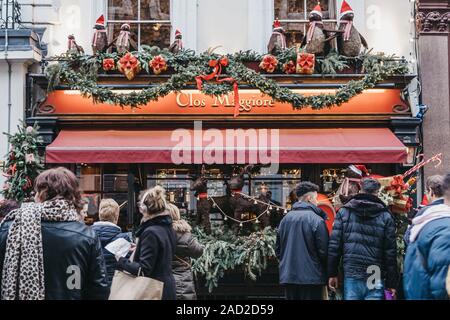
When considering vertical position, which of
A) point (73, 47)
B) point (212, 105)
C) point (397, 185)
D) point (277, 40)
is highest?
point (277, 40)

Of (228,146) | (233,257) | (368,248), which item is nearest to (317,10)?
(228,146)

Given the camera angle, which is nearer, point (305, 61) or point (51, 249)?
point (51, 249)

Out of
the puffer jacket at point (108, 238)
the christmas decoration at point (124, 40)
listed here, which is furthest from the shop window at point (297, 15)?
the puffer jacket at point (108, 238)

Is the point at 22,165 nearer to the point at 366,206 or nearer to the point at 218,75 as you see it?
the point at 218,75

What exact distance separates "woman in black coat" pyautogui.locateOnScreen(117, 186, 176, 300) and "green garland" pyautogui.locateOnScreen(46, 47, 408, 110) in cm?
488

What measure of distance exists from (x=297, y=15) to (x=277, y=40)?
39.1 inches

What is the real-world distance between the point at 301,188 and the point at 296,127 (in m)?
3.95

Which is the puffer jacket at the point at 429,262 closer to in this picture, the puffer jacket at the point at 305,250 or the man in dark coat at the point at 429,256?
the man in dark coat at the point at 429,256

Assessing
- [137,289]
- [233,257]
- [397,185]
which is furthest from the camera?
[233,257]

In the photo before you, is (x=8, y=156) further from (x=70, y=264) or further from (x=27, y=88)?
(x=70, y=264)

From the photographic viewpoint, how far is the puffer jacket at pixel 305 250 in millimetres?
7234

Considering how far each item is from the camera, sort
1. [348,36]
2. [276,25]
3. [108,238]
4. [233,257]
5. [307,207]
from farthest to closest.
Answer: [276,25], [348,36], [233,257], [307,207], [108,238]

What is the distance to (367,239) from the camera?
6.98 metres
